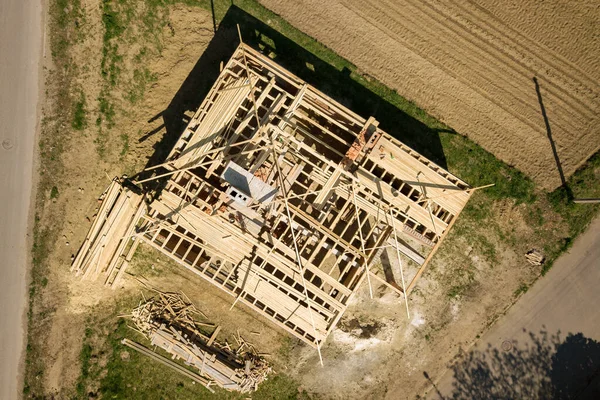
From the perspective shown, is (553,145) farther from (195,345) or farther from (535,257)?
(195,345)

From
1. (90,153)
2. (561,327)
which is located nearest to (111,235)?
(90,153)

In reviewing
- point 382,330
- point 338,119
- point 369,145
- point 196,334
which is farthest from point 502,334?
point 196,334

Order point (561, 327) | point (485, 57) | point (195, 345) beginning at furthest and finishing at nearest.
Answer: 1. point (561, 327)
2. point (485, 57)
3. point (195, 345)

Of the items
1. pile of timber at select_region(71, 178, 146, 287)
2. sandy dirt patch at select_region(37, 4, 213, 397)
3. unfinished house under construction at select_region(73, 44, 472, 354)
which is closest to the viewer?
unfinished house under construction at select_region(73, 44, 472, 354)

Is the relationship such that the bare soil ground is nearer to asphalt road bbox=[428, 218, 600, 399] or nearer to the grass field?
the grass field

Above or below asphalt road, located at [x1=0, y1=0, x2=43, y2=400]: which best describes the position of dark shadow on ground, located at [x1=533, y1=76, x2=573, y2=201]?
above

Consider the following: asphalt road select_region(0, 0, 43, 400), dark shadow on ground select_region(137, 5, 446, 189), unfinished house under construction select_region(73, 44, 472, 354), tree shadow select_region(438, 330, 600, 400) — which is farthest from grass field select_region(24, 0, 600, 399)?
tree shadow select_region(438, 330, 600, 400)

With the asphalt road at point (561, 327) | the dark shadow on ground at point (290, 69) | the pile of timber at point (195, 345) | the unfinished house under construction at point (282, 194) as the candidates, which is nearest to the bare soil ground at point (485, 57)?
the dark shadow on ground at point (290, 69)

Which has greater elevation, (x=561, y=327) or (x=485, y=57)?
(x=485, y=57)
